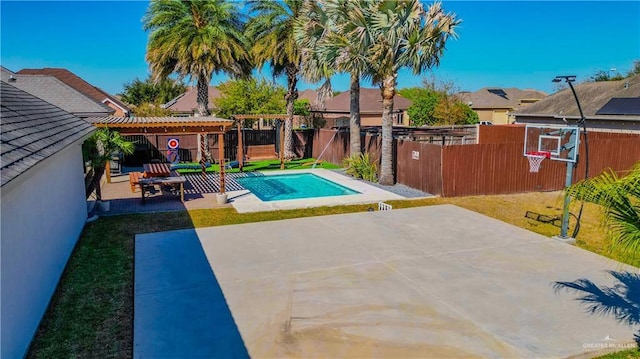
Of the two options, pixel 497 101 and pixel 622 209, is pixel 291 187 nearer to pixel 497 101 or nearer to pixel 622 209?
pixel 622 209

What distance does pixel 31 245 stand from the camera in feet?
20.4

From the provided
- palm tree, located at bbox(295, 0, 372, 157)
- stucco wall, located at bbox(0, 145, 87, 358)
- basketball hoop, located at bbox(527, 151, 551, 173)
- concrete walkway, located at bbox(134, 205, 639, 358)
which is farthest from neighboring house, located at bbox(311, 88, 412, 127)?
stucco wall, located at bbox(0, 145, 87, 358)

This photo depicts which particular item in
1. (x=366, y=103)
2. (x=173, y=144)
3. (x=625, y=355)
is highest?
(x=366, y=103)

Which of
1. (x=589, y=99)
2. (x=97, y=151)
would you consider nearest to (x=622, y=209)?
(x=97, y=151)

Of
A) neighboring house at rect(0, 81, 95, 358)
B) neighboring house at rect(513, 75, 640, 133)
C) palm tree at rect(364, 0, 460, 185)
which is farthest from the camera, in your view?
neighboring house at rect(513, 75, 640, 133)

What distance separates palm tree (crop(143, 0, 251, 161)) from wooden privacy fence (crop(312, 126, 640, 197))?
970 centimetres

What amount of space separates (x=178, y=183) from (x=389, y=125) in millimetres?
7856

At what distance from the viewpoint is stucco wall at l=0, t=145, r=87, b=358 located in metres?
4.94

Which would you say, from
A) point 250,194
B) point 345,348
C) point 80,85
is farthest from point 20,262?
point 80,85

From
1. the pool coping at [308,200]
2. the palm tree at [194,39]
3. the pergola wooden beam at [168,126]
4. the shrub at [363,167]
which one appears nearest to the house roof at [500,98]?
the shrub at [363,167]

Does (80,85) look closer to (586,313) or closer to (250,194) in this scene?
(250,194)

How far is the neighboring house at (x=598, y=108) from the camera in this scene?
68.4ft

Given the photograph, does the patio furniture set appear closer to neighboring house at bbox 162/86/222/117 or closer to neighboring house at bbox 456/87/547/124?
neighboring house at bbox 162/86/222/117

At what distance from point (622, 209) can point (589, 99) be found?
24187mm
